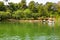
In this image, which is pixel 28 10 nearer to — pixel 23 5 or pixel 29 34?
pixel 23 5

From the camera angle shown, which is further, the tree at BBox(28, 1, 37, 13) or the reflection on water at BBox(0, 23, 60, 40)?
the tree at BBox(28, 1, 37, 13)

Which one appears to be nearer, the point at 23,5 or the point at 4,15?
the point at 4,15

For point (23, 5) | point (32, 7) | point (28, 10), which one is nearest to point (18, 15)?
point (28, 10)

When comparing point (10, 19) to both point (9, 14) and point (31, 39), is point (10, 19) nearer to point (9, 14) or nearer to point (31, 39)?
point (9, 14)

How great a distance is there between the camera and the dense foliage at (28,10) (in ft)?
141

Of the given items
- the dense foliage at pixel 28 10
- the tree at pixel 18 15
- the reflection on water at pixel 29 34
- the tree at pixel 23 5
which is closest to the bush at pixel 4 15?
the dense foliage at pixel 28 10

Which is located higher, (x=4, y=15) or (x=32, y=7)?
(x=32, y=7)

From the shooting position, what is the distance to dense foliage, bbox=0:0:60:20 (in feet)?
141

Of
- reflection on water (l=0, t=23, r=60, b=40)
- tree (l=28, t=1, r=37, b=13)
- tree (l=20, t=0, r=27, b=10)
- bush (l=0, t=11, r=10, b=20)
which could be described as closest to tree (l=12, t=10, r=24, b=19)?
bush (l=0, t=11, r=10, b=20)

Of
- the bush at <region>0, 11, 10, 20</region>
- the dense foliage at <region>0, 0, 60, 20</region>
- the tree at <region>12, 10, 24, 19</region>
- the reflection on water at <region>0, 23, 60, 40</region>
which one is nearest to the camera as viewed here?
the reflection on water at <region>0, 23, 60, 40</region>

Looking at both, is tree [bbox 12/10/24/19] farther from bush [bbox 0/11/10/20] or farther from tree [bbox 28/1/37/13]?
tree [bbox 28/1/37/13]

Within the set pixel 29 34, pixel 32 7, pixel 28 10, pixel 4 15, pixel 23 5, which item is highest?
pixel 23 5

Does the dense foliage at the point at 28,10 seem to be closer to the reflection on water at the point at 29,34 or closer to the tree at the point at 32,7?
the tree at the point at 32,7

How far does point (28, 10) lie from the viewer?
149 feet
